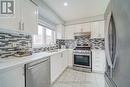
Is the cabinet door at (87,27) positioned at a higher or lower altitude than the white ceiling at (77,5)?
lower

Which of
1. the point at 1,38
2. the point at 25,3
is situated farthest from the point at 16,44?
the point at 25,3

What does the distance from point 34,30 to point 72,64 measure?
2.95 metres

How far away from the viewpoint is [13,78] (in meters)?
1.39

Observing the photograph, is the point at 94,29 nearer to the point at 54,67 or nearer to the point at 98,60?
the point at 98,60

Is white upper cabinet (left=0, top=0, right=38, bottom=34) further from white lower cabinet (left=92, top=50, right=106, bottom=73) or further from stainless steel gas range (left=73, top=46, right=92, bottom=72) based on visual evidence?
white lower cabinet (left=92, top=50, right=106, bottom=73)

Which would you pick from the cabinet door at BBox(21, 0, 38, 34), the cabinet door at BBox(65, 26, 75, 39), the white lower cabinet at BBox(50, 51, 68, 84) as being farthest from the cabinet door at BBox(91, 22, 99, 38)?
the cabinet door at BBox(21, 0, 38, 34)

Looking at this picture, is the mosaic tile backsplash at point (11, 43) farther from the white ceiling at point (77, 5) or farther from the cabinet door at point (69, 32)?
the cabinet door at point (69, 32)

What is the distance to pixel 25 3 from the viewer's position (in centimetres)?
210

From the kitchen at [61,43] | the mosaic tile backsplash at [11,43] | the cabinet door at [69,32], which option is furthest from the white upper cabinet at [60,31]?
the mosaic tile backsplash at [11,43]

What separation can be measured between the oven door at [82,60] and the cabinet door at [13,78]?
3.28 metres

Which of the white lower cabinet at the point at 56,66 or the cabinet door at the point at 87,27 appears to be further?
the cabinet door at the point at 87,27

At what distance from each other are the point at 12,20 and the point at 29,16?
22.4 inches

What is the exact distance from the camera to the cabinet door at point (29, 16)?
2069 millimetres

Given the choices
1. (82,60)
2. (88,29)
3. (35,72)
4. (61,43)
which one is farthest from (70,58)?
(35,72)
